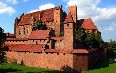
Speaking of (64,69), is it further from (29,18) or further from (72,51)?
(29,18)

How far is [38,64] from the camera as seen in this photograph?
5078 cm

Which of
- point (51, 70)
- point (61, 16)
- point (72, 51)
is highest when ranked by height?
point (61, 16)

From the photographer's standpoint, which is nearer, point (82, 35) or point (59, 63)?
point (59, 63)

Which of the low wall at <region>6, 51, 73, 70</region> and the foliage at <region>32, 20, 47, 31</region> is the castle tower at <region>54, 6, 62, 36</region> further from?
the low wall at <region>6, 51, 73, 70</region>

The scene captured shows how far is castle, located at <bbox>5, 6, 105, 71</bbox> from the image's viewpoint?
4684 cm

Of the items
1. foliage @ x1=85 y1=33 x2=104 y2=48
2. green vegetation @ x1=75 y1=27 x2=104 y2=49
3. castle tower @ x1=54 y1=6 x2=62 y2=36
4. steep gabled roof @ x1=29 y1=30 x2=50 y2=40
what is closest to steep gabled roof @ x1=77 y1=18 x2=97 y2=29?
castle tower @ x1=54 y1=6 x2=62 y2=36

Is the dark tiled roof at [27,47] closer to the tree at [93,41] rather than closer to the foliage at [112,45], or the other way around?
the tree at [93,41]

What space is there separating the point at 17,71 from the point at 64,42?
12.2m

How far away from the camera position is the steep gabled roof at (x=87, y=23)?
63606 millimetres

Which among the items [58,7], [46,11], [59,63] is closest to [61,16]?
[58,7]

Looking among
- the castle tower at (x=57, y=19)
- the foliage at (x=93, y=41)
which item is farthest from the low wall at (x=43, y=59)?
the castle tower at (x=57, y=19)

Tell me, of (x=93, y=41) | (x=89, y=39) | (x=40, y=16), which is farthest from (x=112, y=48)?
(x=40, y=16)

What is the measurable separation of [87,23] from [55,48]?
14.2m

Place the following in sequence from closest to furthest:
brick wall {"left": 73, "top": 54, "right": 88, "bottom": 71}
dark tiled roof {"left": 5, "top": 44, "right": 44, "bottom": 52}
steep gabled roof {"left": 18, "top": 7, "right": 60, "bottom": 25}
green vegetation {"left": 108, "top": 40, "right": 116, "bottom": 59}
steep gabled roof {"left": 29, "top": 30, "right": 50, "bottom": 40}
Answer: brick wall {"left": 73, "top": 54, "right": 88, "bottom": 71}, dark tiled roof {"left": 5, "top": 44, "right": 44, "bottom": 52}, steep gabled roof {"left": 29, "top": 30, "right": 50, "bottom": 40}, green vegetation {"left": 108, "top": 40, "right": 116, "bottom": 59}, steep gabled roof {"left": 18, "top": 7, "right": 60, "bottom": 25}
